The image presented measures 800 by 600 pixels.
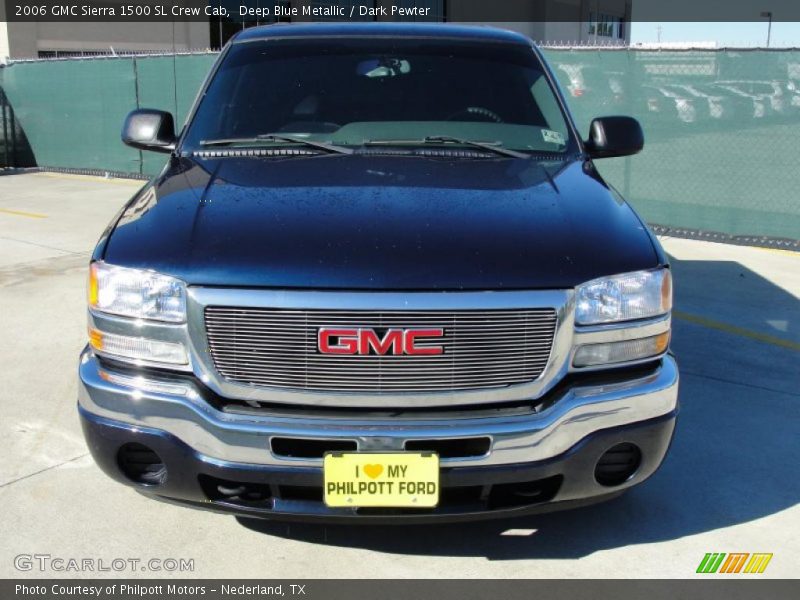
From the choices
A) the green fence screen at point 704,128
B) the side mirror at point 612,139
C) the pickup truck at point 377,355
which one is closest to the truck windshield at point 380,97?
the side mirror at point 612,139

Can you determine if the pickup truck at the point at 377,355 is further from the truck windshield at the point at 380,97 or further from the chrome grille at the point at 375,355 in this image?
the truck windshield at the point at 380,97

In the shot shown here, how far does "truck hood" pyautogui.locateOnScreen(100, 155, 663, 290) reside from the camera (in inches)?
105

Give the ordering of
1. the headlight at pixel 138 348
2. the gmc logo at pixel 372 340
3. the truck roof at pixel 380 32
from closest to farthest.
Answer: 1. the gmc logo at pixel 372 340
2. the headlight at pixel 138 348
3. the truck roof at pixel 380 32

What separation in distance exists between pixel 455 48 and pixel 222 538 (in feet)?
8.58

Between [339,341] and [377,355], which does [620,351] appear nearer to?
[377,355]

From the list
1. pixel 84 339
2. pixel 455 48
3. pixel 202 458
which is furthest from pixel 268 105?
pixel 84 339

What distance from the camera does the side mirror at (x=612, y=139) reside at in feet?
13.7

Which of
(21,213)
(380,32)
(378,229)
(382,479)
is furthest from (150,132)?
(21,213)

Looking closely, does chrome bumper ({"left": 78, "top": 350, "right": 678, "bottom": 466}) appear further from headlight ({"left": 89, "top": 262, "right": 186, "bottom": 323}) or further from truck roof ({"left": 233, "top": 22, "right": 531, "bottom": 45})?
truck roof ({"left": 233, "top": 22, "right": 531, "bottom": 45})

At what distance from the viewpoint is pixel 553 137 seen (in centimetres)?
400

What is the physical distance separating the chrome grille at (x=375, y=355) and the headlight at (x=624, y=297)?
0.45 feet

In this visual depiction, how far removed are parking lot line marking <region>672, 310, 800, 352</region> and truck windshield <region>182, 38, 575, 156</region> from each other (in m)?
2.58

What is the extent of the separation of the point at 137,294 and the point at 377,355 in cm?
80

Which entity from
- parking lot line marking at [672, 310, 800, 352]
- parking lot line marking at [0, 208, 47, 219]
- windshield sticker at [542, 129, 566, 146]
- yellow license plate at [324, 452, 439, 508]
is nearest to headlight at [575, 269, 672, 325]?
yellow license plate at [324, 452, 439, 508]
